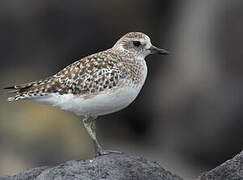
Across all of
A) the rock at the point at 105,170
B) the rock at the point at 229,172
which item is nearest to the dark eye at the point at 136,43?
the rock at the point at 105,170

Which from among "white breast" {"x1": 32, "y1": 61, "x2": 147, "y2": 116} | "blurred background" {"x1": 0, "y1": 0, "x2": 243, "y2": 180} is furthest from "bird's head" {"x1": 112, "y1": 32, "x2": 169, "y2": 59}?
"blurred background" {"x1": 0, "y1": 0, "x2": 243, "y2": 180}

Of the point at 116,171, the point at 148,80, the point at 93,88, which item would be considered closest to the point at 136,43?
the point at 93,88

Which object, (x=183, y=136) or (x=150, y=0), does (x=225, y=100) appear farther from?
(x=150, y=0)

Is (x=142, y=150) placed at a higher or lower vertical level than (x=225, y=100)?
lower

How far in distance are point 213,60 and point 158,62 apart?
3020 millimetres

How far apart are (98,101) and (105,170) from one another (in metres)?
1.40

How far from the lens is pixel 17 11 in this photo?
2553 cm

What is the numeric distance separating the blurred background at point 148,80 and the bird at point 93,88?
912 cm

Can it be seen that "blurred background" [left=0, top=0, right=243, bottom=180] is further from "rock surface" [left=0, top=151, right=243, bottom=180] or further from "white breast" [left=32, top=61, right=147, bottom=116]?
"rock surface" [left=0, top=151, right=243, bottom=180]

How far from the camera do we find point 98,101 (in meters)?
11.2

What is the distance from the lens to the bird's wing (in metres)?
11.4

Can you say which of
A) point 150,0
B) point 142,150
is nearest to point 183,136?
point 142,150

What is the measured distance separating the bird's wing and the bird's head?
19.9 inches

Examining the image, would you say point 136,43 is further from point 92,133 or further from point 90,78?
point 92,133
